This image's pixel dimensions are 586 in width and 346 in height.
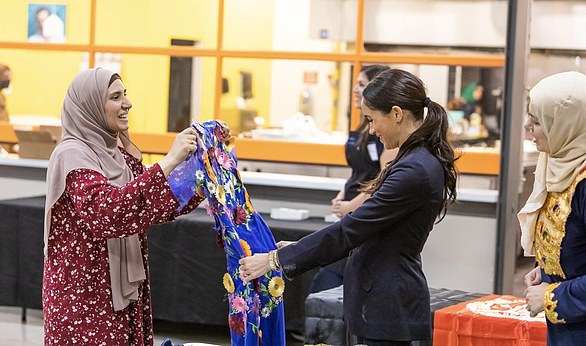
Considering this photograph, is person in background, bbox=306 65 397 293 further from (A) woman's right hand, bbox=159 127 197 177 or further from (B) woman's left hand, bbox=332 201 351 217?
(A) woman's right hand, bbox=159 127 197 177

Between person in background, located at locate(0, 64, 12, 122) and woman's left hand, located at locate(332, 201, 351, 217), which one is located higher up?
person in background, located at locate(0, 64, 12, 122)

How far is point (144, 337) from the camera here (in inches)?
141

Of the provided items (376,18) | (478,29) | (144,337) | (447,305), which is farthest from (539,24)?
(144,337)

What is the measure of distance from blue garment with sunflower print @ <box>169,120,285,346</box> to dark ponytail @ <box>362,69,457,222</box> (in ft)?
1.54

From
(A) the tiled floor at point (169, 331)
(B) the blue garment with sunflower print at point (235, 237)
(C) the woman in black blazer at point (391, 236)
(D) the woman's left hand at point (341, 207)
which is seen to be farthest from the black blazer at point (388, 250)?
(A) the tiled floor at point (169, 331)

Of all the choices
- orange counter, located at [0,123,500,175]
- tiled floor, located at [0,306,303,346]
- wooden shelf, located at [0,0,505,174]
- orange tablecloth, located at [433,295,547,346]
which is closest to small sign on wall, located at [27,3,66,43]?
wooden shelf, located at [0,0,505,174]

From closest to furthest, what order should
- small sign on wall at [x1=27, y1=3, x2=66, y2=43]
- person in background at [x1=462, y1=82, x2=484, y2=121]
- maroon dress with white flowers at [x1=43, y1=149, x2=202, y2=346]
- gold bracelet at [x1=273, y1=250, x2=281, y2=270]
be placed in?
1. maroon dress with white flowers at [x1=43, y1=149, x2=202, y2=346]
2. gold bracelet at [x1=273, y1=250, x2=281, y2=270]
3. small sign on wall at [x1=27, y1=3, x2=66, y2=43]
4. person in background at [x1=462, y1=82, x2=484, y2=121]

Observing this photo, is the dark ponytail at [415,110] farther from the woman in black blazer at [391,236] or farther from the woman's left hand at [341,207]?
the woman's left hand at [341,207]

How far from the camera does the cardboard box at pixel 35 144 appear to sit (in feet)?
26.6

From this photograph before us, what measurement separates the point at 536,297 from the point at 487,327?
5.47 ft

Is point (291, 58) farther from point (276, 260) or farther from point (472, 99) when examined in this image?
point (276, 260)

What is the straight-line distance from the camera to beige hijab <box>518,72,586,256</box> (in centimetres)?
274

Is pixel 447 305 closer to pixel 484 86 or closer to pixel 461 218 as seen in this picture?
pixel 461 218

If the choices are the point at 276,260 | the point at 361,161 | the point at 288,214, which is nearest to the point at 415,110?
the point at 276,260
